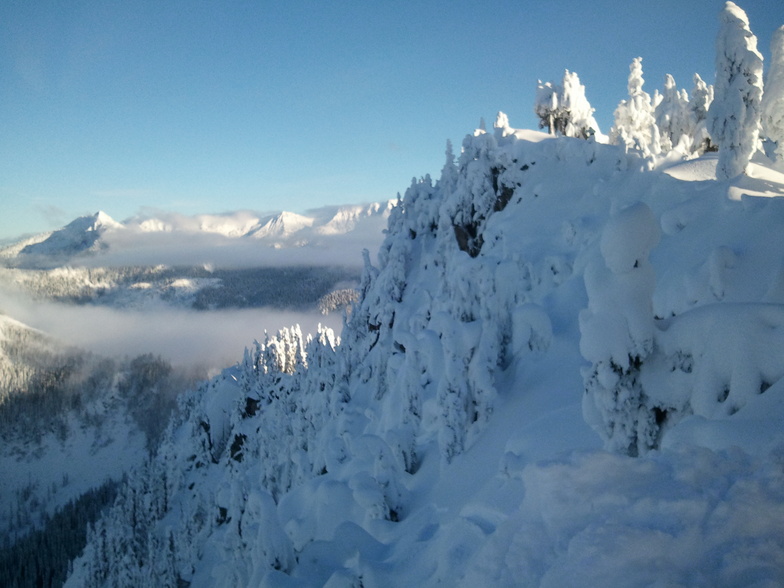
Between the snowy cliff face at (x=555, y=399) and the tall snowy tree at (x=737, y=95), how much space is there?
129 centimetres

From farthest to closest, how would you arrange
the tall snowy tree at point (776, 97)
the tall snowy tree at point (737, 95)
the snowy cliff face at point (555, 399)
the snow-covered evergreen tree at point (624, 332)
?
1. the tall snowy tree at point (776, 97)
2. the tall snowy tree at point (737, 95)
3. the snow-covered evergreen tree at point (624, 332)
4. the snowy cliff face at point (555, 399)

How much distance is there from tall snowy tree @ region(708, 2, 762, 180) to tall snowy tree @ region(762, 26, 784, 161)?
5.28 m

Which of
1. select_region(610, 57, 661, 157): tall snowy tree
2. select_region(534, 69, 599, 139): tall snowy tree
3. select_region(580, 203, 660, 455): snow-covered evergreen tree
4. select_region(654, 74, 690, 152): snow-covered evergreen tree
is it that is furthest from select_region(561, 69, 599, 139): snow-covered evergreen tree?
select_region(580, 203, 660, 455): snow-covered evergreen tree

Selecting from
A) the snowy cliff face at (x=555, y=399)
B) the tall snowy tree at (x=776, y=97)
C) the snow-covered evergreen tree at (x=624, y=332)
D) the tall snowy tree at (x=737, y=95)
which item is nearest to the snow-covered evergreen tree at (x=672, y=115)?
the snowy cliff face at (x=555, y=399)

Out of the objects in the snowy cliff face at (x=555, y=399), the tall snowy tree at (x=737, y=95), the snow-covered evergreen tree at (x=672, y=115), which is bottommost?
the snowy cliff face at (x=555, y=399)

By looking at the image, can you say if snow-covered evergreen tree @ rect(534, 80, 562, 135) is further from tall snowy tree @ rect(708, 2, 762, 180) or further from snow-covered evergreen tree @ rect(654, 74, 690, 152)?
tall snowy tree @ rect(708, 2, 762, 180)

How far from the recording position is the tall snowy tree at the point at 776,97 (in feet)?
67.9

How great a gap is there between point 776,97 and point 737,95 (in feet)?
19.8

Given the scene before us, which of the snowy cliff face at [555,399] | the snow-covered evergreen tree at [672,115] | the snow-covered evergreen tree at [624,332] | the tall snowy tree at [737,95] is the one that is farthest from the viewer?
the snow-covered evergreen tree at [672,115]

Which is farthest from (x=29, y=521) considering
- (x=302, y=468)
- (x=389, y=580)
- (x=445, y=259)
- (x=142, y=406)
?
(x=389, y=580)

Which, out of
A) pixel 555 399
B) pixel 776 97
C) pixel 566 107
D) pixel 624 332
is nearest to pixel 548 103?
pixel 566 107

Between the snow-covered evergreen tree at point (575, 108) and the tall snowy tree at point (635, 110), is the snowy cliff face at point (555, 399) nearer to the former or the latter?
the snow-covered evergreen tree at point (575, 108)

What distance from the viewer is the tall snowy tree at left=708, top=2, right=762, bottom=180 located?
16875mm

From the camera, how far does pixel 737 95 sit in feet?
56.7
